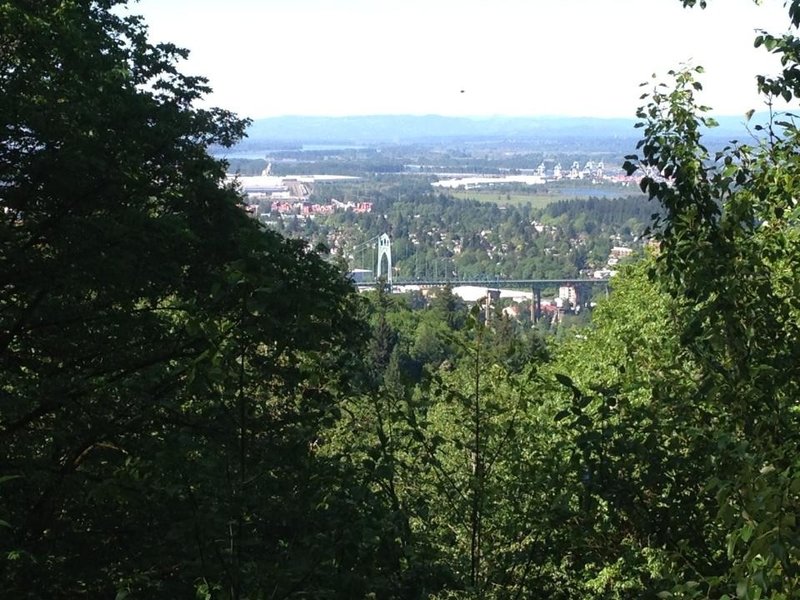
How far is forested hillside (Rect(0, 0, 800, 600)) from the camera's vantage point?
2910 mm

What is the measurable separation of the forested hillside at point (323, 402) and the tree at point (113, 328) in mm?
26

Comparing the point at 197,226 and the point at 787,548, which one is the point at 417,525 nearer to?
the point at 787,548

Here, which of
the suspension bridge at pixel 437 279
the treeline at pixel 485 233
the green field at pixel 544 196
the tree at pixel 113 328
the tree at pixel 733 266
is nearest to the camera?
the tree at pixel 733 266

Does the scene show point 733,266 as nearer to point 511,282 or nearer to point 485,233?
point 511,282

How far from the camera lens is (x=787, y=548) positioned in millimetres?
1835

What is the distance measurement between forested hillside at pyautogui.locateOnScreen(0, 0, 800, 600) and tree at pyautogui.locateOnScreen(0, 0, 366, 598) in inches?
1.0

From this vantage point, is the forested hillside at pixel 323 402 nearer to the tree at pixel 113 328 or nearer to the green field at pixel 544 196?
the tree at pixel 113 328

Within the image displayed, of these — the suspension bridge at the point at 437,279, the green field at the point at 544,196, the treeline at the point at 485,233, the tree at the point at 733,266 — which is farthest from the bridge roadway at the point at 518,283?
the tree at the point at 733,266

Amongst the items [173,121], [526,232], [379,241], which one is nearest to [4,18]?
[173,121]

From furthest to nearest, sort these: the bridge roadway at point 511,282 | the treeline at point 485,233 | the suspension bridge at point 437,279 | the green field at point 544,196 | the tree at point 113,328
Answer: the green field at point 544,196
the treeline at point 485,233
the bridge roadway at point 511,282
the suspension bridge at point 437,279
the tree at point 113,328

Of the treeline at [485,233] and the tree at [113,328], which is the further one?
the treeline at [485,233]

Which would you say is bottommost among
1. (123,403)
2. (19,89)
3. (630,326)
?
(630,326)

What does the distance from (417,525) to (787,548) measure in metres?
3.39

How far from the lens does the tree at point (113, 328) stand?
157 inches
